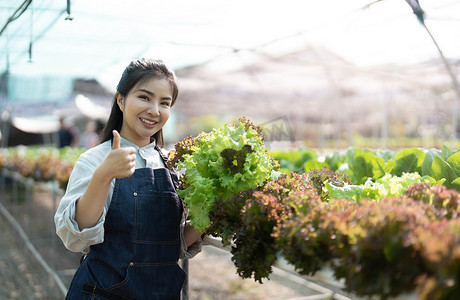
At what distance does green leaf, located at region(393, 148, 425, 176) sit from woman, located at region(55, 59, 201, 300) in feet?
3.91

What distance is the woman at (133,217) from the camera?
1619 millimetres

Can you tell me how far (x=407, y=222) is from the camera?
100cm

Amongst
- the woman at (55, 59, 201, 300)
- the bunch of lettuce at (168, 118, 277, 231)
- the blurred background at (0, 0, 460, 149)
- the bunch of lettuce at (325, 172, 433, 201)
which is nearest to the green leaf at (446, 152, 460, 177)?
the bunch of lettuce at (325, 172, 433, 201)

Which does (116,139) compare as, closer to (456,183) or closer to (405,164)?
(456,183)

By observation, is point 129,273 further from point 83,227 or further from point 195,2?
point 195,2

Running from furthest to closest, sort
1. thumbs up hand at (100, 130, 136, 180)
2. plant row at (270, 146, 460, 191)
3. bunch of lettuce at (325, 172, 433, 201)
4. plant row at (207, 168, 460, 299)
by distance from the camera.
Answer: plant row at (270, 146, 460, 191) < bunch of lettuce at (325, 172, 433, 201) < thumbs up hand at (100, 130, 136, 180) < plant row at (207, 168, 460, 299)

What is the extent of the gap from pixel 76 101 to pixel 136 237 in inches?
453

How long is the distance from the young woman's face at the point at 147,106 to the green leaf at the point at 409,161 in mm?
A: 1311

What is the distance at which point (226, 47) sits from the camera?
5.60 meters

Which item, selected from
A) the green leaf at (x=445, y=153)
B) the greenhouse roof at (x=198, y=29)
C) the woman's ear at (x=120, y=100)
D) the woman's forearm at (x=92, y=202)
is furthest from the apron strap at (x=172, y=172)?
the green leaf at (x=445, y=153)

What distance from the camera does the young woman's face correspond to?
6.03 ft

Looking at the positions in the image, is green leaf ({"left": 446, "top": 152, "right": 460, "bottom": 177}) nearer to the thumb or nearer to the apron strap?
the apron strap

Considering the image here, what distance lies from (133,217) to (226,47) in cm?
421

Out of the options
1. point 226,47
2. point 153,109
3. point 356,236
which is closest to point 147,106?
point 153,109
